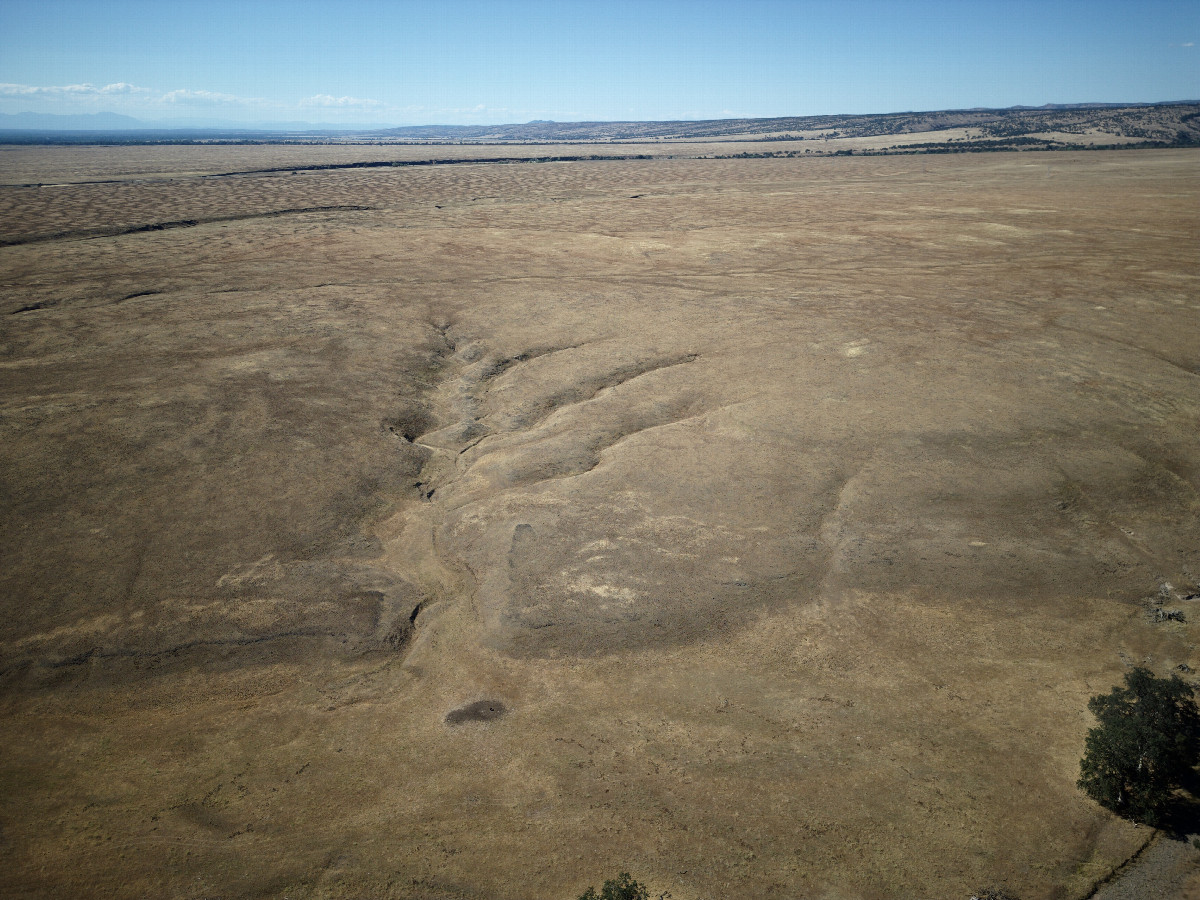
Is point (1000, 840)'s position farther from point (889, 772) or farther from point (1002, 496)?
point (1002, 496)

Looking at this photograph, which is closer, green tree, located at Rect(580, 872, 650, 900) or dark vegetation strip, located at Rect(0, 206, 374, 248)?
green tree, located at Rect(580, 872, 650, 900)

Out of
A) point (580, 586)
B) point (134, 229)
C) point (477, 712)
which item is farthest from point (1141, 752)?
point (134, 229)

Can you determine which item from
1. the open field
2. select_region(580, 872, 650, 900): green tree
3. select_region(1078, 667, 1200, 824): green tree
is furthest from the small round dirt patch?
select_region(1078, 667, 1200, 824): green tree

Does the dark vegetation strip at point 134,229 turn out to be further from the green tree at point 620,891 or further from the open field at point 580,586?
the green tree at point 620,891

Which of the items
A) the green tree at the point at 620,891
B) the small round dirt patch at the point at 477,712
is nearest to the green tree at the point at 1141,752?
the green tree at the point at 620,891

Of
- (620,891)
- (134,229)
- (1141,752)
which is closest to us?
(620,891)

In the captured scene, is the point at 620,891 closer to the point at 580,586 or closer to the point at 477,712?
the point at 477,712

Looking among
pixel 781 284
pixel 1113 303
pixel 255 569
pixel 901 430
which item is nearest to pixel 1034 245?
pixel 1113 303

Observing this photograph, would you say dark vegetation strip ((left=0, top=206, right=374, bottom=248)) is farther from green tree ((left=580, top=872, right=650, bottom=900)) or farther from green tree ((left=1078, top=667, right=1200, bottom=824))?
green tree ((left=1078, top=667, right=1200, bottom=824))
